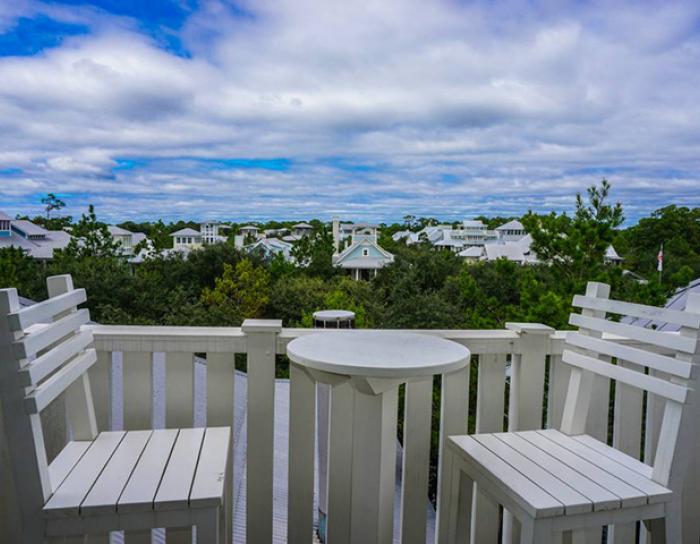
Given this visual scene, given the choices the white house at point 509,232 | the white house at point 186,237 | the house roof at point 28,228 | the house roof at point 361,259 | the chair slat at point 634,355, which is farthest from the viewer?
the white house at point 509,232

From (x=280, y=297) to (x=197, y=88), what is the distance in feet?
30.4

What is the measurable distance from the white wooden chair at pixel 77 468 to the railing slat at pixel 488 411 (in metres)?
0.91

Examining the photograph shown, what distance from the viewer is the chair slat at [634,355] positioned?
1.22 metres

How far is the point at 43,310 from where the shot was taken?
117 cm

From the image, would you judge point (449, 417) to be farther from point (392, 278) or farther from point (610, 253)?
point (392, 278)

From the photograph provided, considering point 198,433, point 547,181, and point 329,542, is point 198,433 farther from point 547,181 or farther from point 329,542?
point 547,181

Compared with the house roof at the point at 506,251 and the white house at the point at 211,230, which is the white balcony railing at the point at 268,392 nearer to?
the house roof at the point at 506,251

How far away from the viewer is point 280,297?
2117 cm

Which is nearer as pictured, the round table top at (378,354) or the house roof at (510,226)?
the round table top at (378,354)

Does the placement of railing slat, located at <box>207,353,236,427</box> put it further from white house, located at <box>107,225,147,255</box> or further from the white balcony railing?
white house, located at <box>107,225,147,255</box>

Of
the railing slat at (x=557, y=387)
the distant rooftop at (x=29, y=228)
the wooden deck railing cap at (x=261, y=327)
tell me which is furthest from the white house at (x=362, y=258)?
the wooden deck railing cap at (x=261, y=327)

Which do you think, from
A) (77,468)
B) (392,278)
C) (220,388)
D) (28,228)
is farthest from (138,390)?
(28,228)

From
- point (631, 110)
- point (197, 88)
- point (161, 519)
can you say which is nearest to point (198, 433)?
point (161, 519)

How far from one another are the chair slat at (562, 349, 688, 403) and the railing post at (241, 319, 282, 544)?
1003 mm
